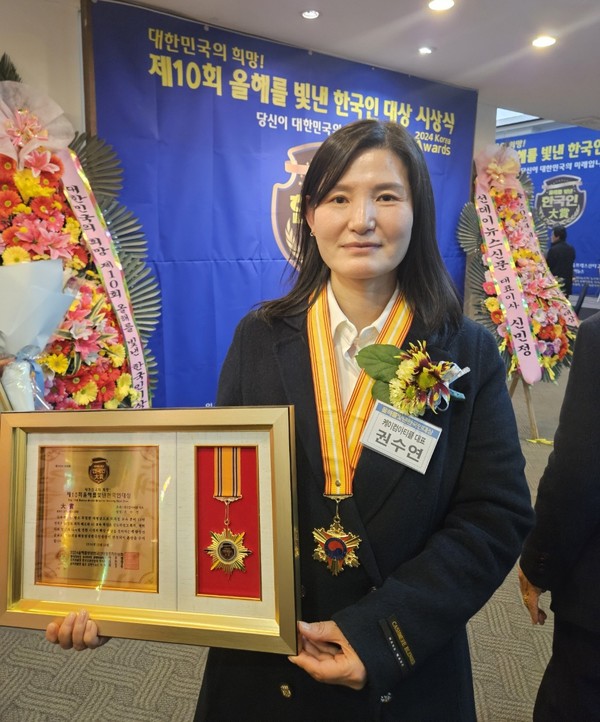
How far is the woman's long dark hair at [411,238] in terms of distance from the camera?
36.1 inches

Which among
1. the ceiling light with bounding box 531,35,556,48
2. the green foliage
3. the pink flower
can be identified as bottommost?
the pink flower

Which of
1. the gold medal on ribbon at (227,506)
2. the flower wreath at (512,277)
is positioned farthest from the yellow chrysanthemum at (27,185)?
the flower wreath at (512,277)

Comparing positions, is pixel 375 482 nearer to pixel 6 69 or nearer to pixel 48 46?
pixel 6 69

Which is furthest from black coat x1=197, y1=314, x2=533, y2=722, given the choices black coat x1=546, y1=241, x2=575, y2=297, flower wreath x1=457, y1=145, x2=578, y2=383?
black coat x1=546, y1=241, x2=575, y2=297

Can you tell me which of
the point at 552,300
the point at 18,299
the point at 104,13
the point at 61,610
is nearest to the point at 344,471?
the point at 61,610

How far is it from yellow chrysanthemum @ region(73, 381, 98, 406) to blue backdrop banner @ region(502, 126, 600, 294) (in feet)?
26.3

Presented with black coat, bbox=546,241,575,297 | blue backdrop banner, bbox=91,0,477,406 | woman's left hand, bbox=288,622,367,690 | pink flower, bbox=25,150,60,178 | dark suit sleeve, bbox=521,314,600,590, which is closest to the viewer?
woman's left hand, bbox=288,622,367,690

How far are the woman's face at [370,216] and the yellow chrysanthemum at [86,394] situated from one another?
5.63 feet

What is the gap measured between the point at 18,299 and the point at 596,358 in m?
1.26

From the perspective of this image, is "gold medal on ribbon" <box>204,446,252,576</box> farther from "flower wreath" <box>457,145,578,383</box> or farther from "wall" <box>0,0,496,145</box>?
→ "flower wreath" <box>457,145,578,383</box>

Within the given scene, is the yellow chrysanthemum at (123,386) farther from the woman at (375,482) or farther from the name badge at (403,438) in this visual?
the name badge at (403,438)

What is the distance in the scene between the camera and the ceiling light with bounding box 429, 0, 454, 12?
2.79 m

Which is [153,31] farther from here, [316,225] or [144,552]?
[144,552]

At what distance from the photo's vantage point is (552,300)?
4.22 m
